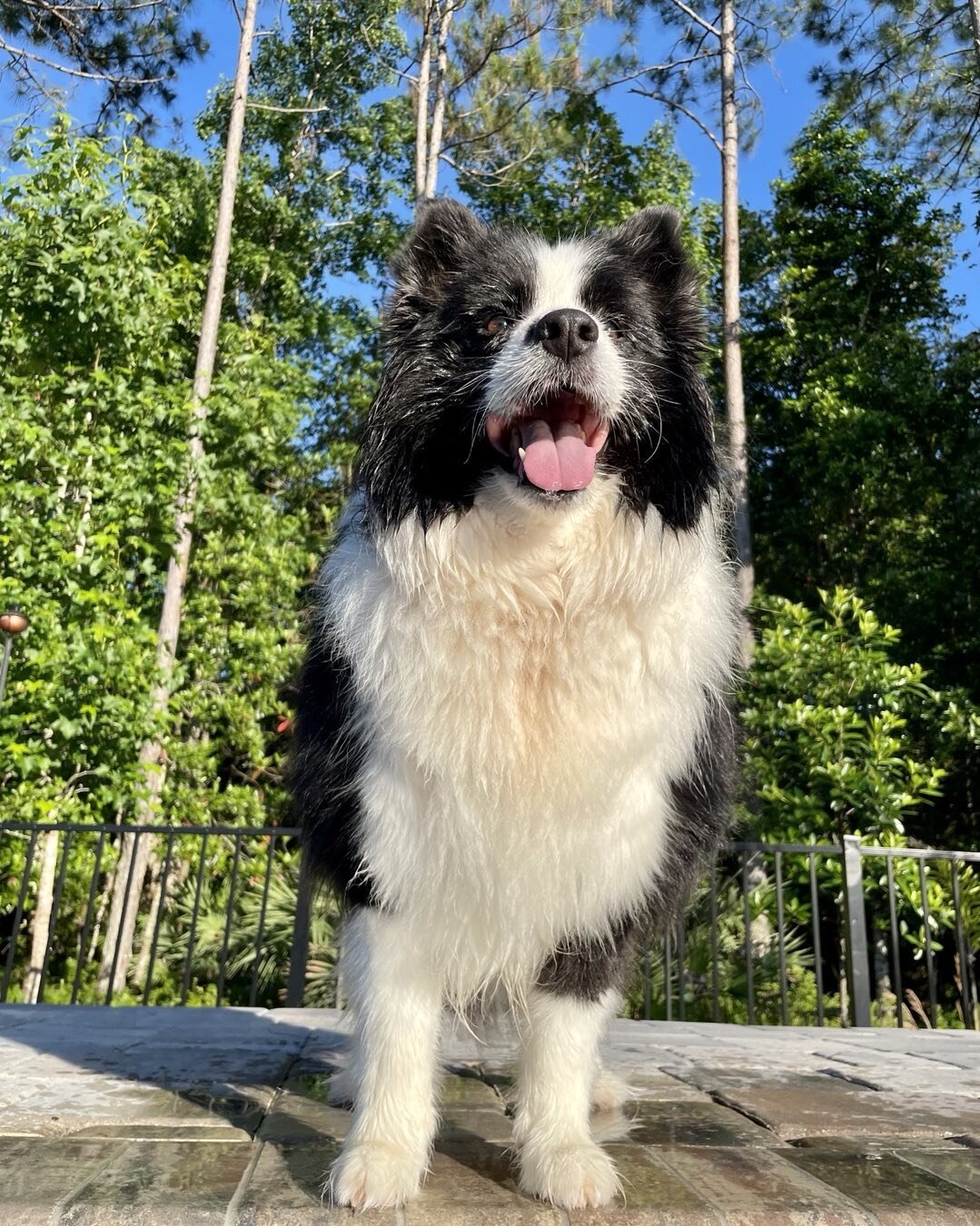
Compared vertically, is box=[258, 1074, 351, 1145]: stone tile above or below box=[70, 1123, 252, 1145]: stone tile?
above

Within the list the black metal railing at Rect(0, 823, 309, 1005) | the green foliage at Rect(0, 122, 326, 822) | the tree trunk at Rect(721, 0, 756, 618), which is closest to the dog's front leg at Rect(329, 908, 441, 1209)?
the black metal railing at Rect(0, 823, 309, 1005)

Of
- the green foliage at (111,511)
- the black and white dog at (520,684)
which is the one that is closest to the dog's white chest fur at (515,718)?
the black and white dog at (520,684)

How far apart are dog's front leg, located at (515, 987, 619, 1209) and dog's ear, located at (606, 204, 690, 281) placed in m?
1.66

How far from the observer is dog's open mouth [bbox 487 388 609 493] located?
1957 millimetres

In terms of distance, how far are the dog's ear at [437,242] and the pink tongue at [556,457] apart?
0.52 m

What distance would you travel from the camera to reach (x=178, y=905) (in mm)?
11250

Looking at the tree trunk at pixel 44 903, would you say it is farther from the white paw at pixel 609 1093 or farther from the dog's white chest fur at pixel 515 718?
the dog's white chest fur at pixel 515 718

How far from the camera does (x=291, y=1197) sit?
1660 mm

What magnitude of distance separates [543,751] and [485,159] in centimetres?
1692

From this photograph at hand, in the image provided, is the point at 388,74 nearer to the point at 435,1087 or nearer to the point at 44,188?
the point at 44,188

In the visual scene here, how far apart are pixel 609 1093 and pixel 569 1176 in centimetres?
85

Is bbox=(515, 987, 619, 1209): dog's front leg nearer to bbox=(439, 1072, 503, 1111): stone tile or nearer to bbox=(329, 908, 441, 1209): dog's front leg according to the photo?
bbox=(329, 908, 441, 1209): dog's front leg

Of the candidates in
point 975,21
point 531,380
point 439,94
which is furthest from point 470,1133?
point 439,94

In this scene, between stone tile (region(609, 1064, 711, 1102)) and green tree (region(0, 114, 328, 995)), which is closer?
stone tile (region(609, 1064, 711, 1102))
